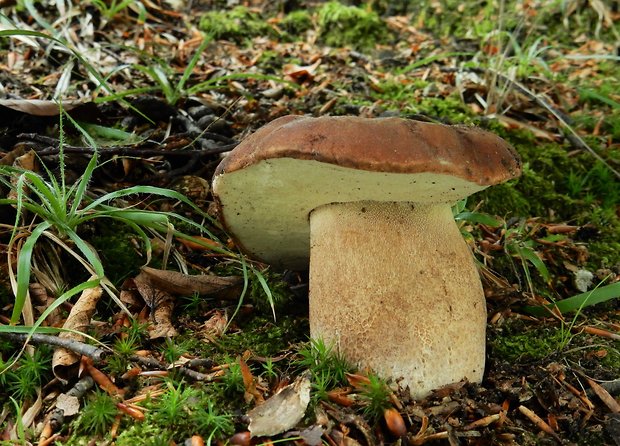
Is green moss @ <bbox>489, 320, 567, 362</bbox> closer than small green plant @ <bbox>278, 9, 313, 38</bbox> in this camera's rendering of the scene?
Yes

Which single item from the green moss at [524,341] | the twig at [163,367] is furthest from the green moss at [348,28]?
the twig at [163,367]

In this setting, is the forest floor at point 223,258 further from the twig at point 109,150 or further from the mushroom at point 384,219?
the mushroom at point 384,219

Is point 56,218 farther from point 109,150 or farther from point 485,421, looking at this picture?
point 485,421

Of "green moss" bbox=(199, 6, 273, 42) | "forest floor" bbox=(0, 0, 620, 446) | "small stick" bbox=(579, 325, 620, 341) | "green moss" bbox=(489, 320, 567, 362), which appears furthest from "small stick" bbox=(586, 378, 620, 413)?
"green moss" bbox=(199, 6, 273, 42)

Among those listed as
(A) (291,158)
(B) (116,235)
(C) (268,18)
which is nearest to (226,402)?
(A) (291,158)

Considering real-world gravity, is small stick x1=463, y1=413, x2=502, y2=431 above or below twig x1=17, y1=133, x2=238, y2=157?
below

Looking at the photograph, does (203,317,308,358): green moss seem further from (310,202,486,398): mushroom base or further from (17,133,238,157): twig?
(17,133,238,157): twig
